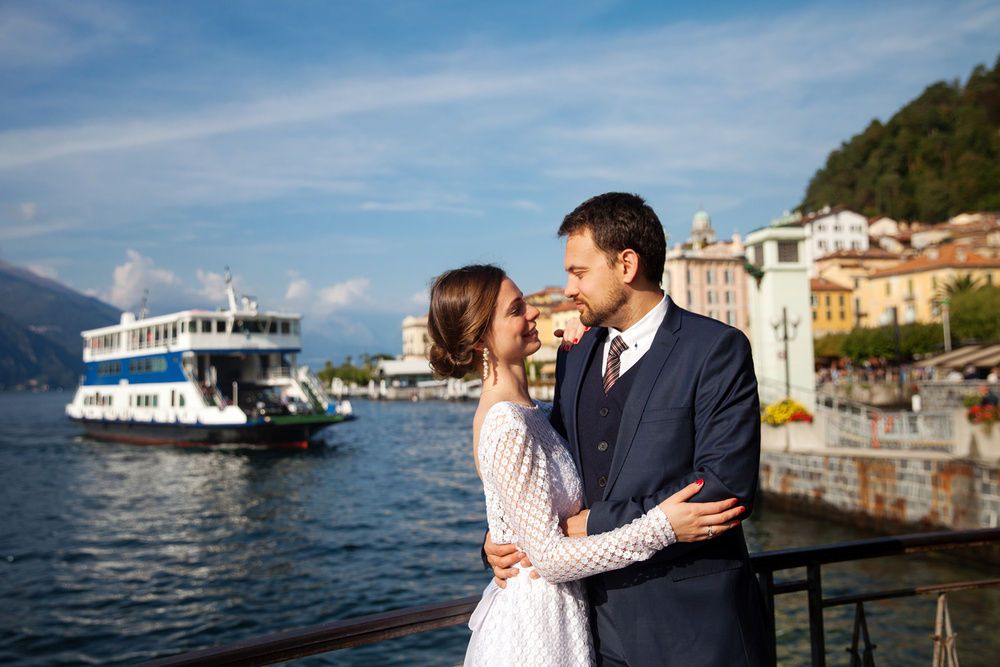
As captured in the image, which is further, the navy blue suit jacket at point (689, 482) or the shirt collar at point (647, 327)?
the shirt collar at point (647, 327)

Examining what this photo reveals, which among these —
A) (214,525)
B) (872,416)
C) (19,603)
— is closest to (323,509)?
(214,525)

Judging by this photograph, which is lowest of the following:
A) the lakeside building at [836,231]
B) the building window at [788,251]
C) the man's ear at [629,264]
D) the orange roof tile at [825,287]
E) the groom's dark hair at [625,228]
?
the man's ear at [629,264]

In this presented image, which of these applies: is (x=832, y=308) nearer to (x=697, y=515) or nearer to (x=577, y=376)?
(x=577, y=376)

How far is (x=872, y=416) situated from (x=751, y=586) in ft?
46.5

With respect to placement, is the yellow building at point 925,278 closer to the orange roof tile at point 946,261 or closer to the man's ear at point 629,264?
the orange roof tile at point 946,261

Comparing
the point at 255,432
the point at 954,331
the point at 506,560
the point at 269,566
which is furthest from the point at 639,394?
the point at 954,331

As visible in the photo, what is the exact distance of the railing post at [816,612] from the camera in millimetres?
2504

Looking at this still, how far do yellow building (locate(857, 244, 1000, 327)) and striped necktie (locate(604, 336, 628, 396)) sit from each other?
51955mm

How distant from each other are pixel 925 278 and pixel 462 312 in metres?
59.8

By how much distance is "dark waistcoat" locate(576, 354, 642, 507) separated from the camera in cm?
190

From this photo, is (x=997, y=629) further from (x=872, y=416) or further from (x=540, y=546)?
(x=540, y=546)

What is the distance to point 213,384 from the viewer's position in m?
30.7

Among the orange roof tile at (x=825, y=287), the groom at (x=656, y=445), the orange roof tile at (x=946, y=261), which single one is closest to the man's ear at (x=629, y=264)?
the groom at (x=656, y=445)

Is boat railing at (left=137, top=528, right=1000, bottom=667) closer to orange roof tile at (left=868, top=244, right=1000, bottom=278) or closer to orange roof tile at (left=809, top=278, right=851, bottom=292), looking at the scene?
orange roof tile at (left=868, top=244, right=1000, bottom=278)
